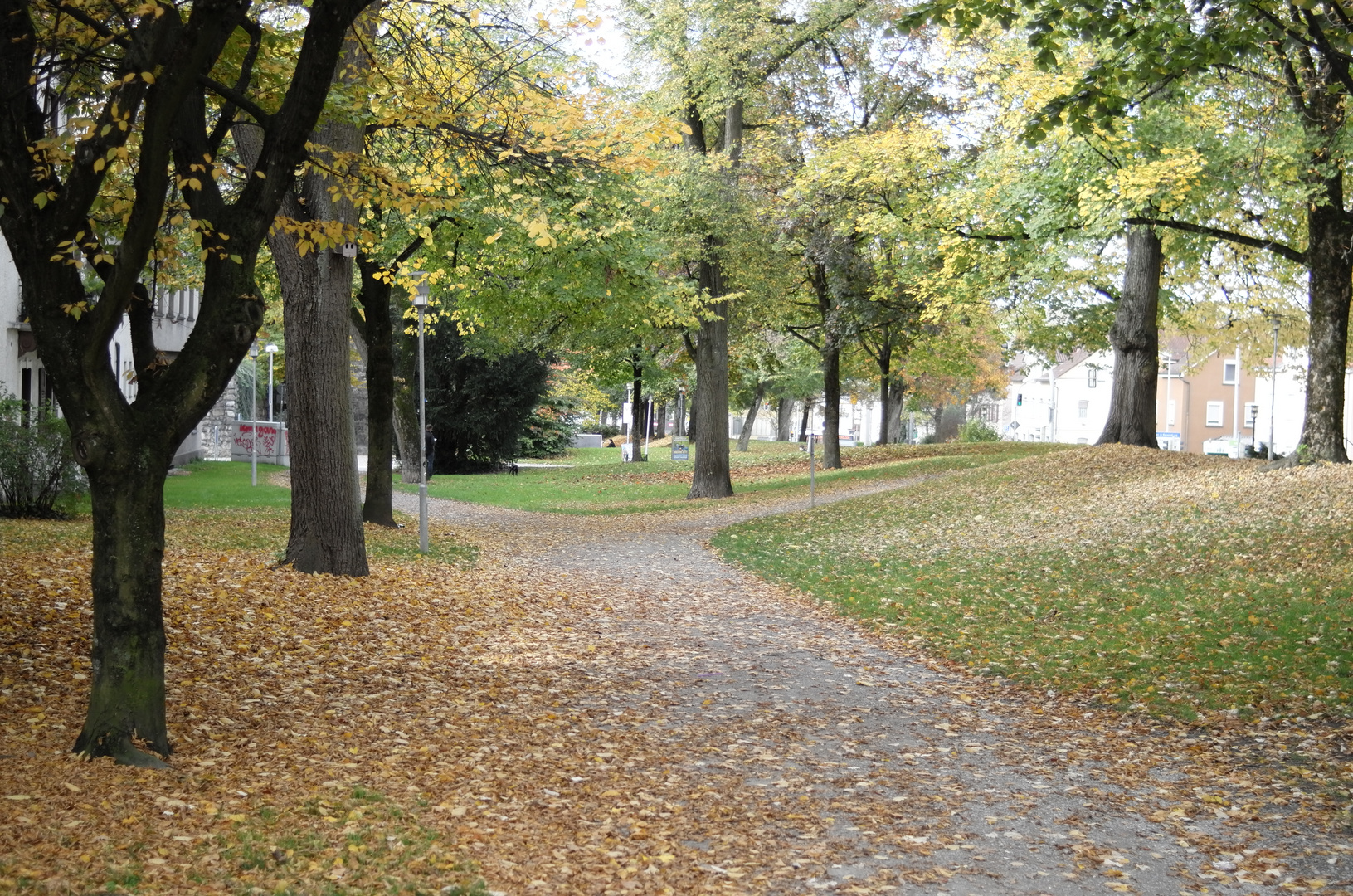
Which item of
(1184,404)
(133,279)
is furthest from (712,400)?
(1184,404)

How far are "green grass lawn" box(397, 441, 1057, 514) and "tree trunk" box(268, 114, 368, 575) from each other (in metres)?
13.9

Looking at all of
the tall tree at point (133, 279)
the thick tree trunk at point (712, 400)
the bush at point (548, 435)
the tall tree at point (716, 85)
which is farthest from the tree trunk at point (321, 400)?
the bush at point (548, 435)

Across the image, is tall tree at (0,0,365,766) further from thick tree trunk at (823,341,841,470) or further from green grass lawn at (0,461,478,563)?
thick tree trunk at (823,341,841,470)

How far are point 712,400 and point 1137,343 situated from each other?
366 inches

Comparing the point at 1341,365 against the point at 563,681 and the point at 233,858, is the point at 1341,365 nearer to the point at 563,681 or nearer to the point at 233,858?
the point at 563,681

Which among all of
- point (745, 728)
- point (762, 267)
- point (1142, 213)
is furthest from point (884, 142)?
point (745, 728)

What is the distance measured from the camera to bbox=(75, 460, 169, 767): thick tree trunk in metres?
5.77

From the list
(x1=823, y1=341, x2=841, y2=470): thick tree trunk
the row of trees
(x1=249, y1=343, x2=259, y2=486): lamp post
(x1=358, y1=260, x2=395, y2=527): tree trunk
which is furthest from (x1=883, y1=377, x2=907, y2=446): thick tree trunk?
(x1=358, y1=260, x2=395, y2=527): tree trunk

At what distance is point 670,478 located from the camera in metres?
35.2

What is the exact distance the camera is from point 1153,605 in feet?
37.5

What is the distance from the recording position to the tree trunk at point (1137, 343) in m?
23.0

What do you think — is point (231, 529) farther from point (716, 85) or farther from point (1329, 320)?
point (1329, 320)

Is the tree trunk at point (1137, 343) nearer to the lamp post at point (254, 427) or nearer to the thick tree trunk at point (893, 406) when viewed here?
the lamp post at point (254, 427)

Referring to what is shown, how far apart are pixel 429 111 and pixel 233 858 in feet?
19.8
